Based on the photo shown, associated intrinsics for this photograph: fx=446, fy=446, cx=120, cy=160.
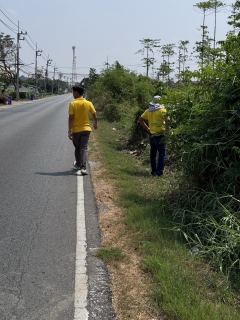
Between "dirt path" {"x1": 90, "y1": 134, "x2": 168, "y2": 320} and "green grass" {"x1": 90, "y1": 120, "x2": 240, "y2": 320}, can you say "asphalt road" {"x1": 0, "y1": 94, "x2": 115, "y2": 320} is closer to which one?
"dirt path" {"x1": 90, "y1": 134, "x2": 168, "y2": 320}

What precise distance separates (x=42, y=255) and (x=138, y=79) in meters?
25.6

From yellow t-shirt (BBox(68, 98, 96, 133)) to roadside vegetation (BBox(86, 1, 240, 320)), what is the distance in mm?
1216

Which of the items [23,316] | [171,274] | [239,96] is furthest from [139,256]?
[239,96]

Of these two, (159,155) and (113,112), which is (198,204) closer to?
(159,155)

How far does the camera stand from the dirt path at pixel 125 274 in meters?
3.71

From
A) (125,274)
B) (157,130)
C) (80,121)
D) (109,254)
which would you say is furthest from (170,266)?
(80,121)

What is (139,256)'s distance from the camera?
16.0ft

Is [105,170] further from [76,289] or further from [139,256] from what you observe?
[76,289]

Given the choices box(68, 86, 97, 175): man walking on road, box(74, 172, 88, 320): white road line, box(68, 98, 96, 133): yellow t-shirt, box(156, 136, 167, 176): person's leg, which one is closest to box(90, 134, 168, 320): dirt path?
box(74, 172, 88, 320): white road line

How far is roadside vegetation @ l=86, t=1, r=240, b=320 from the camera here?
3928 millimetres

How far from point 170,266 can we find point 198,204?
69.8 inches

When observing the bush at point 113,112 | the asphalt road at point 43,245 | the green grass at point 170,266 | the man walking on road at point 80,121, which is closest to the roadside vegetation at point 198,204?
the green grass at point 170,266

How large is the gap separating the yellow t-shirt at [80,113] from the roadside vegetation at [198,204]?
3.99ft

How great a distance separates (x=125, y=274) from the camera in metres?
4.47
